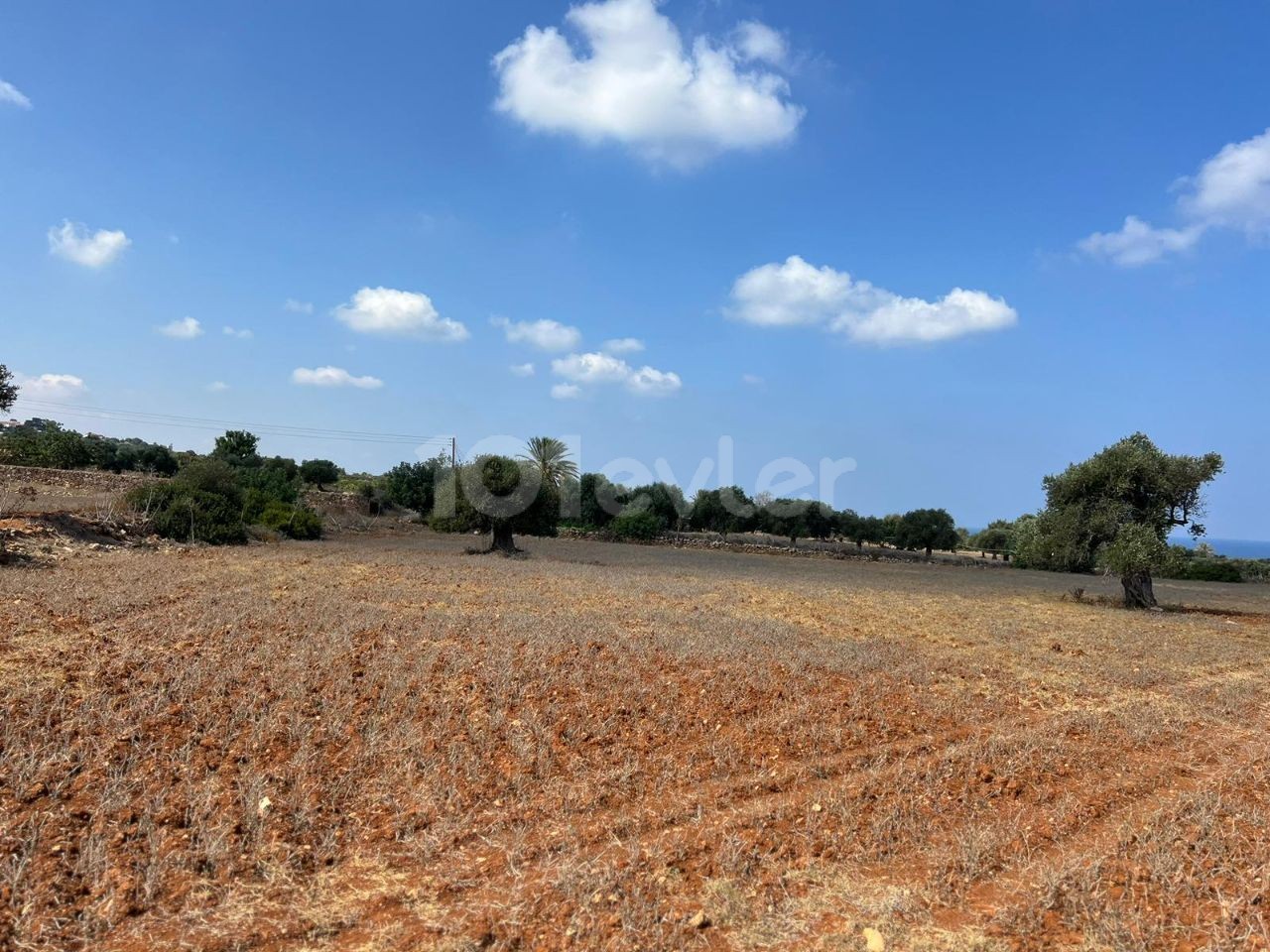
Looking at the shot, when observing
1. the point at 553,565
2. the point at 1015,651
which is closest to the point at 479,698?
the point at 1015,651

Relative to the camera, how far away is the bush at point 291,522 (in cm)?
3816

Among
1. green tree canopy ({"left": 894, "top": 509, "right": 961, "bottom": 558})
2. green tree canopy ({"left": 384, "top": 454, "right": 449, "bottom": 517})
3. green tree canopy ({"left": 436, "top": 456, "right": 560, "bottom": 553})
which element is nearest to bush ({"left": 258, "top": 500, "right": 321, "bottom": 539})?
green tree canopy ({"left": 436, "top": 456, "right": 560, "bottom": 553})

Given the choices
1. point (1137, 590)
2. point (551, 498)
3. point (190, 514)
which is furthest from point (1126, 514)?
point (190, 514)

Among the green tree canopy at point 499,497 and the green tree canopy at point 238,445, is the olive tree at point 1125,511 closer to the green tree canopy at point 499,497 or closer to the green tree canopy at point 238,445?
the green tree canopy at point 499,497

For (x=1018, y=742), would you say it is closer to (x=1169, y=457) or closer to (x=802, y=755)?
(x=802, y=755)

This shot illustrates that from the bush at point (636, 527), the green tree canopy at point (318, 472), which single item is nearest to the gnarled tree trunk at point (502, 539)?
the bush at point (636, 527)

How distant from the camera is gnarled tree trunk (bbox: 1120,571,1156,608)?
24.4m

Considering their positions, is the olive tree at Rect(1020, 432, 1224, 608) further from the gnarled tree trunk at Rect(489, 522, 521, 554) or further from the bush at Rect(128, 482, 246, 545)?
the bush at Rect(128, 482, 246, 545)

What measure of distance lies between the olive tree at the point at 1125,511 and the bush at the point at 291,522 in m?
32.9

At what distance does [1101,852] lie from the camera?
17.6 ft

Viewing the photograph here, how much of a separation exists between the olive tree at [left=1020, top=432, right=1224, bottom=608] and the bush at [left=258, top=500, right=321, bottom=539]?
32859 mm

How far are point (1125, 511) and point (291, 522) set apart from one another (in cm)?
3647

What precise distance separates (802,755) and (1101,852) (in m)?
2.61

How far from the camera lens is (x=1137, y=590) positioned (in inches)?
972
